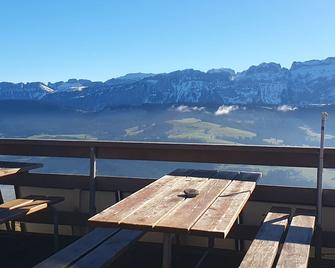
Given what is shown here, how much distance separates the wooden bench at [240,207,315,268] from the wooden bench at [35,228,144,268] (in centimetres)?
91

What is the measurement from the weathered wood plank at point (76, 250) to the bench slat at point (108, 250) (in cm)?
4

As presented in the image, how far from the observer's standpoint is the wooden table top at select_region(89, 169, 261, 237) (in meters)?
2.95

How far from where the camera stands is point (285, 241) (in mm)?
3646

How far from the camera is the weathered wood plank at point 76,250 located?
323 centimetres

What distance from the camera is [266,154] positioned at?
4727 mm

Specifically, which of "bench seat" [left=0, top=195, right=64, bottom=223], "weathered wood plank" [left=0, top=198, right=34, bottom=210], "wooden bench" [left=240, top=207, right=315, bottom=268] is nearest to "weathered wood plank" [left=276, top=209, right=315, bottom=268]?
"wooden bench" [left=240, top=207, right=315, bottom=268]

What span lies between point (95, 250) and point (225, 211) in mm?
963

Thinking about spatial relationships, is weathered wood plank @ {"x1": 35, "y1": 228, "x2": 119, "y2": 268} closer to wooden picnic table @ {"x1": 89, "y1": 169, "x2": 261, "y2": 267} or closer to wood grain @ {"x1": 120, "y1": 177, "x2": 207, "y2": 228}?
wooden picnic table @ {"x1": 89, "y1": 169, "x2": 261, "y2": 267}

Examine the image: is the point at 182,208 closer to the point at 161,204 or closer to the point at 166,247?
the point at 161,204

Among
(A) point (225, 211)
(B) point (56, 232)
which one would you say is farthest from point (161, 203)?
(B) point (56, 232)

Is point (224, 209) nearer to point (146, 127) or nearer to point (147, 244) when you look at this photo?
point (147, 244)

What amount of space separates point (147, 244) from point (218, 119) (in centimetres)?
12358

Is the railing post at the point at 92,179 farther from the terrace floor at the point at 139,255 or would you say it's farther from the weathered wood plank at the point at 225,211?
the weathered wood plank at the point at 225,211

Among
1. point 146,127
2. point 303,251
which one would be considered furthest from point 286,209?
point 146,127
